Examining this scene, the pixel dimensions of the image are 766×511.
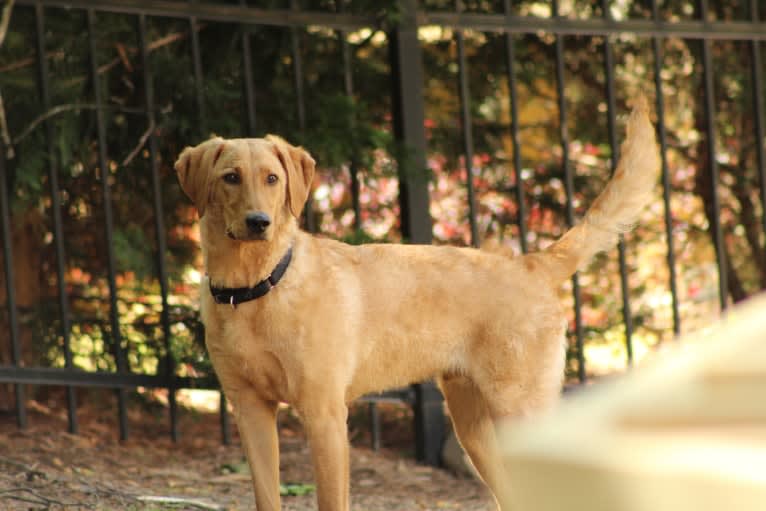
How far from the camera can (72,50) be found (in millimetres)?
5910

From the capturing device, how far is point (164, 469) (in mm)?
5855

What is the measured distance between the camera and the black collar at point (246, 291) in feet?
13.9

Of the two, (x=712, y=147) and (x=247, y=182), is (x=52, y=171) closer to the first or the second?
(x=247, y=182)

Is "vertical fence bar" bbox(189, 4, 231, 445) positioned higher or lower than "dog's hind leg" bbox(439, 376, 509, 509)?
higher

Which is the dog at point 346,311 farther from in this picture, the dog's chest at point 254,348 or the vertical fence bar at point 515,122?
the vertical fence bar at point 515,122

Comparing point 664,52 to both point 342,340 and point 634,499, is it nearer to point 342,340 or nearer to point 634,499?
point 342,340

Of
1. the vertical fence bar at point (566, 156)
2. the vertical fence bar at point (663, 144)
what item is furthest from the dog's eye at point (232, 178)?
the vertical fence bar at point (663, 144)

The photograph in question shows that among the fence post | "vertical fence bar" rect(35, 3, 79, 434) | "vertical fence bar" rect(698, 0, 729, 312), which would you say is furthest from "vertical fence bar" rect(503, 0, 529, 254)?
"vertical fence bar" rect(35, 3, 79, 434)

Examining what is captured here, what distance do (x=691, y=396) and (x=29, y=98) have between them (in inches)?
208

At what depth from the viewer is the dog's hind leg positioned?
4.84 meters

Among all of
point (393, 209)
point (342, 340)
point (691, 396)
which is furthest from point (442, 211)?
point (691, 396)

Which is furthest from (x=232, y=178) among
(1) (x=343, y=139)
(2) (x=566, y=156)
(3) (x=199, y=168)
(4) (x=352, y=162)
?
(2) (x=566, y=156)

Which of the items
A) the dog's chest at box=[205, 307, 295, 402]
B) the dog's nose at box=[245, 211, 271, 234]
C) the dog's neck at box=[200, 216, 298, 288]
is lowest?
the dog's chest at box=[205, 307, 295, 402]

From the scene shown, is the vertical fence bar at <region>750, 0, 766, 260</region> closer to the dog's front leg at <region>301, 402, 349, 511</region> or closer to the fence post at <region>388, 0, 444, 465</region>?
the fence post at <region>388, 0, 444, 465</region>
